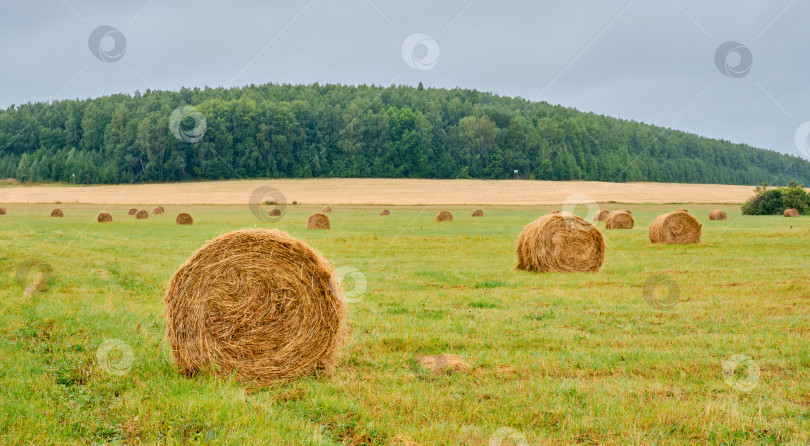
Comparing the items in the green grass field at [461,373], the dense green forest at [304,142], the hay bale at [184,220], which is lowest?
the green grass field at [461,373]

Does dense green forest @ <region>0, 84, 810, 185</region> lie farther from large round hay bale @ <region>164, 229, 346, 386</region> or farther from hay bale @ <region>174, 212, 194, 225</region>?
large round hay bale @ <region>164, 229, 346, 386</region>

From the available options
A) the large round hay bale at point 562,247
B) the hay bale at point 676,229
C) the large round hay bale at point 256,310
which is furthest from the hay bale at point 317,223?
the large round hay bale at point 256,310

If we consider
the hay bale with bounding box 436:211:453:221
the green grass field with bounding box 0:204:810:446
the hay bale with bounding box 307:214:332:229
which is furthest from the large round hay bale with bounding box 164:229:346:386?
the hay bale with bounding box 436:211:453:221

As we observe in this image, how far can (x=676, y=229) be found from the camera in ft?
85.6

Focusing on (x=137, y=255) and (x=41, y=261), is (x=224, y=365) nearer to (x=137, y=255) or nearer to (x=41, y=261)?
(x=41, y=261)

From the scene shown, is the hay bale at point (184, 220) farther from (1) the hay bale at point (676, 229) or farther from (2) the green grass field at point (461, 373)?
(1) the hay bale at point (676, 229)

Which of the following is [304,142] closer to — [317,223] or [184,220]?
[184,220]

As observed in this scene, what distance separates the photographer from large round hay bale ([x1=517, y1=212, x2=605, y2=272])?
18562 mm

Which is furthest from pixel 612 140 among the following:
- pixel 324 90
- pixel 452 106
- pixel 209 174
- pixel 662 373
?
pixel 662 373

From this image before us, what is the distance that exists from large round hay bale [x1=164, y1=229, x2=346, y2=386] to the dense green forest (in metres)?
102

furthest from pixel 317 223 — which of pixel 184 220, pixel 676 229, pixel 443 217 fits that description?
pixel 676 229

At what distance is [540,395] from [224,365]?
3572 millimetres

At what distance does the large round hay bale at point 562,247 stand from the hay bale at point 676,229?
8.40m

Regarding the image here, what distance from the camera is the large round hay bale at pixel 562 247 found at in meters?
18.6
